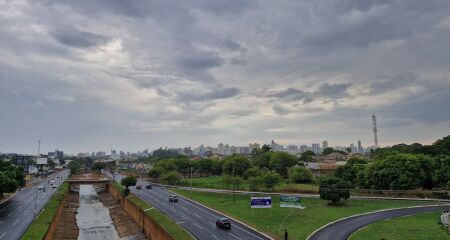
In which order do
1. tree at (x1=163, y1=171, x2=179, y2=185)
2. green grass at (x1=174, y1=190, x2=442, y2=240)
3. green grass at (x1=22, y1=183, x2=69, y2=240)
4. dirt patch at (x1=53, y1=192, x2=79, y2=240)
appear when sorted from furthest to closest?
tree at (x1=163, y1=171, x2=179, y2=185) < dirt patch at (x1=53, y1=192, x2=79, y2=240) < green grass at (x1=174, y1=190, x2=442, y2=240) < green grass at (x1=22, y1=183, x2=69, y2=240)

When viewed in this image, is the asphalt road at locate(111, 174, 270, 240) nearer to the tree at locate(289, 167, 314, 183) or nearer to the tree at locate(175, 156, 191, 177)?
the tree at locate(289, 167, 314, 183)

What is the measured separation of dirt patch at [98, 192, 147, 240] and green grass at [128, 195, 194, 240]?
4684 millimetres

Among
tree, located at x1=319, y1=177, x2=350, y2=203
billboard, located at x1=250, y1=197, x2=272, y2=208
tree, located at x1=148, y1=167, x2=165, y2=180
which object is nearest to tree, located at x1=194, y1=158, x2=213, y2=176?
tree, located at x1=148, y1=167, x2=165, y2=180

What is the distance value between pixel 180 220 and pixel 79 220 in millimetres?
39840

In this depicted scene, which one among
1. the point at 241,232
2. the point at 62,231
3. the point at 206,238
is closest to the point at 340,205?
the point at 241,232

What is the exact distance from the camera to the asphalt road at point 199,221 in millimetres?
57875

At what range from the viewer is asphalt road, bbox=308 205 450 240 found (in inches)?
2167

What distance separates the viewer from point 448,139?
13162cm

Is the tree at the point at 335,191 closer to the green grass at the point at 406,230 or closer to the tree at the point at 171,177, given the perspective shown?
the green grass at the point at 406,230

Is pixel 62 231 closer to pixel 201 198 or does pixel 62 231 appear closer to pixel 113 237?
pixel 113 237

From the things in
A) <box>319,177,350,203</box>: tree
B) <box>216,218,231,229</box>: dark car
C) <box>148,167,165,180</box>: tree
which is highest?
<box>148,167,165,180</box>: tree

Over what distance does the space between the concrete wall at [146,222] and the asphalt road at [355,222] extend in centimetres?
2335

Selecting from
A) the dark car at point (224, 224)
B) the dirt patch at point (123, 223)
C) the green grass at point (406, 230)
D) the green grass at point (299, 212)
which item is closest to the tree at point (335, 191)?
the green grass at point (299, 212)

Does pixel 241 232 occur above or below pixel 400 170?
below
